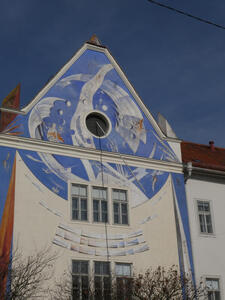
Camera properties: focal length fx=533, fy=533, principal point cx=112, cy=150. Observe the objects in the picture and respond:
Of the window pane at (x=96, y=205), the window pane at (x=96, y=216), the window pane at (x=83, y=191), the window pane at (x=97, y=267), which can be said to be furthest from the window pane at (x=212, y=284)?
the window pane at (x=83, y=191)

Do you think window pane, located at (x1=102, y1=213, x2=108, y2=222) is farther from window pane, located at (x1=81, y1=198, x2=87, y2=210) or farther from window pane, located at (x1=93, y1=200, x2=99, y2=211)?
window pane, located at (x1=81, y1=198, x2=87, y2=210)

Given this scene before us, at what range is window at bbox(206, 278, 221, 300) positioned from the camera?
23344mm

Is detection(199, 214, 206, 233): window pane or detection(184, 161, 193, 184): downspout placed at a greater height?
detection(184, 161, 193, 184): downspout

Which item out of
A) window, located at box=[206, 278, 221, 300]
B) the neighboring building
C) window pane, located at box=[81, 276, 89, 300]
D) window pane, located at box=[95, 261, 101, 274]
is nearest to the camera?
window pane, located at box=[81, 276, 89, 300]

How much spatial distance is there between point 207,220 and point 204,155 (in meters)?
5.46

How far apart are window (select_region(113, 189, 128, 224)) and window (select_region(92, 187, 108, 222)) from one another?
1.44 ft

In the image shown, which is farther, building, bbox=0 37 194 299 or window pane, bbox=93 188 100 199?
window pane, bbox=93 188 100 199

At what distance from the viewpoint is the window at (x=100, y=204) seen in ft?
72.9

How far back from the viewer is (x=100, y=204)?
73.8ft

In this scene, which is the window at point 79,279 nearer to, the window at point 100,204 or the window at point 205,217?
the window at point 100,204

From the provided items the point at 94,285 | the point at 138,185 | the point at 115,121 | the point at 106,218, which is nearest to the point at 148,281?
the point at 94,285

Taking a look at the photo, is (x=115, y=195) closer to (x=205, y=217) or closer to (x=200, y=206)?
(x=200, y=206)

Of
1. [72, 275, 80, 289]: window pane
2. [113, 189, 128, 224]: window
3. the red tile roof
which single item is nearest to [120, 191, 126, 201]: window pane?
[113, 189, 128, 224]: window

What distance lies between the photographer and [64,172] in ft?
72.5
